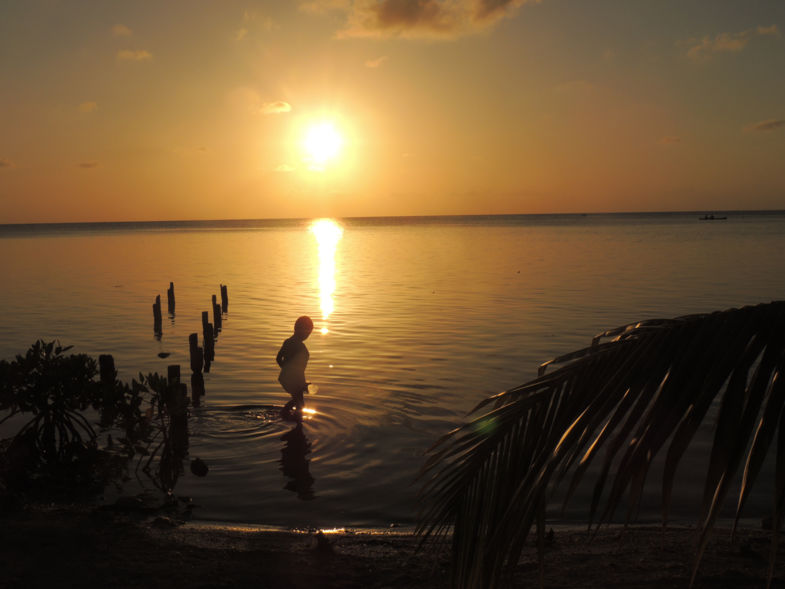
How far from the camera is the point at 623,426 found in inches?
102

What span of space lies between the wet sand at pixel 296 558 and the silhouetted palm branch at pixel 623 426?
451 centimetres

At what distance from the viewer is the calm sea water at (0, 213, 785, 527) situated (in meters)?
10.6

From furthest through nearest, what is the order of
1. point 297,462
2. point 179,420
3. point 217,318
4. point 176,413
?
point 217,318 → point 297,462 → point 179,420 → point 176,413

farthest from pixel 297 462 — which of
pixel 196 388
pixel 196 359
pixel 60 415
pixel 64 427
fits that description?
pixel 196 359

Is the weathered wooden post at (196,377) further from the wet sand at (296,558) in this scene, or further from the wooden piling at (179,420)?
the wet sand at (296,558)

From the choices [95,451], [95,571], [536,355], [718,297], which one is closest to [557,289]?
[718,297]

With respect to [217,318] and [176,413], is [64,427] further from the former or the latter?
[217,318]

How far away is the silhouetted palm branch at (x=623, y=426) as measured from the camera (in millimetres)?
2449

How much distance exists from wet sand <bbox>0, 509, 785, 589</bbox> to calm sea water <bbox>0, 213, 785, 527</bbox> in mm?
1265

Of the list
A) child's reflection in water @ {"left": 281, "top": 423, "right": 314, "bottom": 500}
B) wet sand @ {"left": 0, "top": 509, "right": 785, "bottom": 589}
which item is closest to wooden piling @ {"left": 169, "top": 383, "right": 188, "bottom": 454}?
child's reflection in water @ {"left": 281, "top": 423, "right": 314, "bottom": 500}

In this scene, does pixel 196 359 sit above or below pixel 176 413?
above

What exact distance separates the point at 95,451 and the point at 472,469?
917 cm

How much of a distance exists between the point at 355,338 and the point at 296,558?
647 inches

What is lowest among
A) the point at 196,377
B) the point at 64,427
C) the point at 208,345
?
the point at 196,377
